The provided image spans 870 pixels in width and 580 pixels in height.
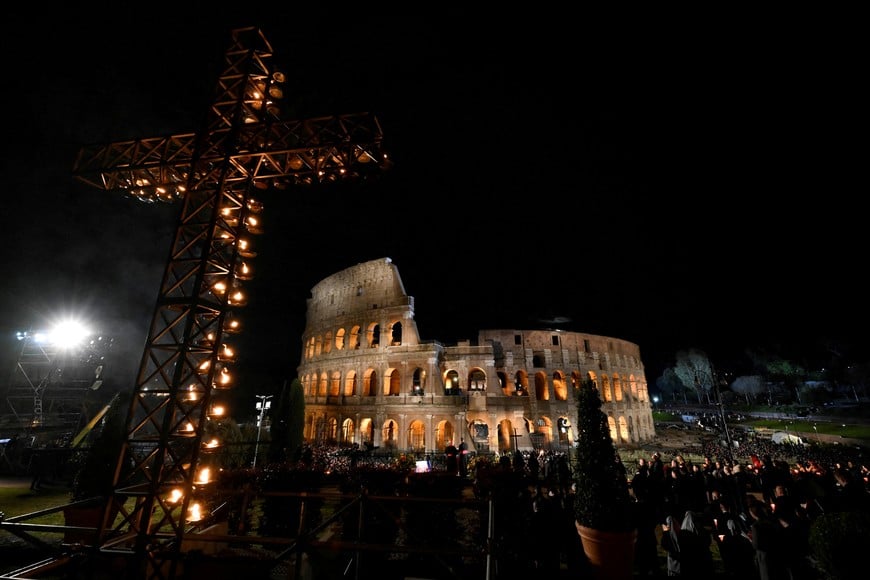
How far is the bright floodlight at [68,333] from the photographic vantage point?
22.7 metres

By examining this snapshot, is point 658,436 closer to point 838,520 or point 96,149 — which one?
point 838,520

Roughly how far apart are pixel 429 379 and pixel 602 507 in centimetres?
2290

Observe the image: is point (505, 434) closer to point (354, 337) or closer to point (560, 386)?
point (560, 386)

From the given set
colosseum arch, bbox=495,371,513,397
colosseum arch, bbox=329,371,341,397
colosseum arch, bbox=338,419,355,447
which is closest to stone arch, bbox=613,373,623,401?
colosseum arch, bbox=495,371,513,397

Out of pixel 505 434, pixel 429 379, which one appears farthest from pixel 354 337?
pixel 505 434

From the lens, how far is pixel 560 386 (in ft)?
115

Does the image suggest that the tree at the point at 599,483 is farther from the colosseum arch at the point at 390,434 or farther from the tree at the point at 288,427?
the colosseum arch at the point at 390,434

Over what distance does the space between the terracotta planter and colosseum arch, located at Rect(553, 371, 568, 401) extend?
89.4 feet

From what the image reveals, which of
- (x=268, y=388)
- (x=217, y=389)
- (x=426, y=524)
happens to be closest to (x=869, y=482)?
(x=426, y=524)

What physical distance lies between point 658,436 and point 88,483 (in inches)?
1852

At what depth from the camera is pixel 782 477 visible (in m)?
9.45

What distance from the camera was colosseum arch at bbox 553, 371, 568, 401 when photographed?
31109mm

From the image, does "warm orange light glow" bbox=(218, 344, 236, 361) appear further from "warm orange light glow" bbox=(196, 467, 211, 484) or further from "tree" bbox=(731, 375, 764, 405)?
"tree" bbox=(731, 375, 764, 405)

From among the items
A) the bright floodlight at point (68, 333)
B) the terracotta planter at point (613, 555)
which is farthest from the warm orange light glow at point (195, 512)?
the bright floodlight at point (68, 333)
